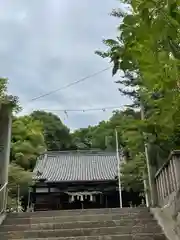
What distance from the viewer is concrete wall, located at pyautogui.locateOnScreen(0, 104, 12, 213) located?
682cm

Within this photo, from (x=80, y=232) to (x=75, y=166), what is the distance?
1355cm

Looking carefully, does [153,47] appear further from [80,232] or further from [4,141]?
[4,141]

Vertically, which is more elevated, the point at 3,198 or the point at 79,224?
the point at 3,198

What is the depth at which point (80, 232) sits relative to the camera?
521 cm

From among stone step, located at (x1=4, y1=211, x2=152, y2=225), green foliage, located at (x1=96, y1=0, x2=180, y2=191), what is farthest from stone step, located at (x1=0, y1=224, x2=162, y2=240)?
green foliage, located at (x1=96, y1=0, x2=180, y2=191)

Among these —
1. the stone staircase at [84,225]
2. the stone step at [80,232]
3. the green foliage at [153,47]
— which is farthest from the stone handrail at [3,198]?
the green foliage at [153,47]

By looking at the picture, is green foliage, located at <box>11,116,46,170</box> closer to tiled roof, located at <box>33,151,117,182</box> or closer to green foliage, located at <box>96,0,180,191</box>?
tiled roof, located at <box>33,151,117,182</box>

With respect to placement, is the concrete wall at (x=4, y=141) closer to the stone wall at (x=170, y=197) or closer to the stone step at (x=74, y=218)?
the stone step at (x=74, y=218)

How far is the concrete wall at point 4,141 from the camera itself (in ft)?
22.4

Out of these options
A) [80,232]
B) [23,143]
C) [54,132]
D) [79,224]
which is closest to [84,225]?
[79,224]

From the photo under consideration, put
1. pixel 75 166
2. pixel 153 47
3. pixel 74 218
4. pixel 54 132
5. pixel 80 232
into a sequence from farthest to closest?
pixel 54 132 → pixel 75 166 → pixel 74 218 → pixel 80 232 → pixel 153 47

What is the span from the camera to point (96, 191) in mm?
15922

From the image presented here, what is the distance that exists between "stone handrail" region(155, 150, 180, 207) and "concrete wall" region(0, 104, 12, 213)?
315 centimetres

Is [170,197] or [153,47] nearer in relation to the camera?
[153,47]
